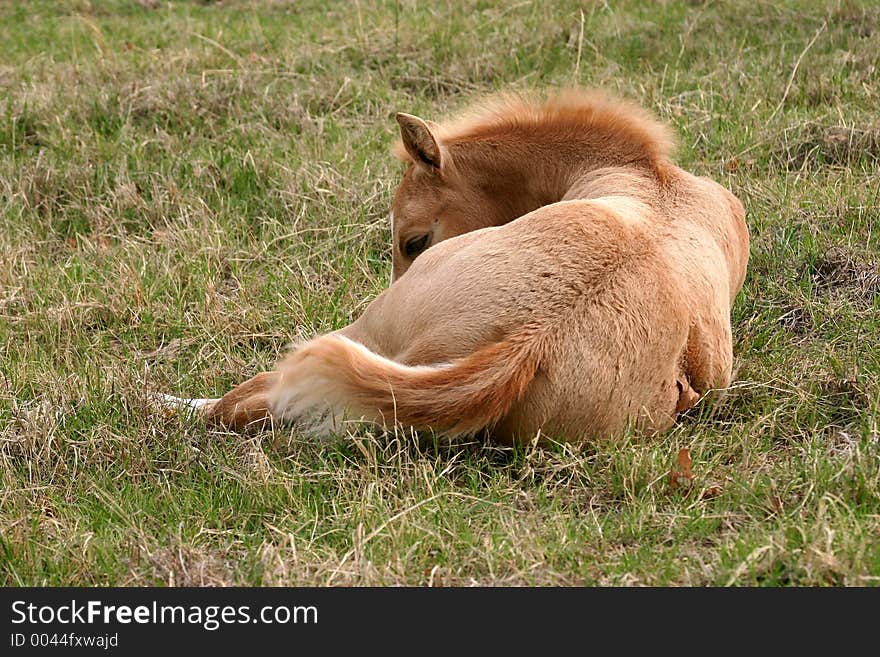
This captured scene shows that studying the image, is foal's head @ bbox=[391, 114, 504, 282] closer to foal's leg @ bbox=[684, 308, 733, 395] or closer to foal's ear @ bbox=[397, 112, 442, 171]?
foal's ear @ bbox=[397, 112, 442, 171]

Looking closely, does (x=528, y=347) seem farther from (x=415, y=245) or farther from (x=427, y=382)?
(x=415, y=245)

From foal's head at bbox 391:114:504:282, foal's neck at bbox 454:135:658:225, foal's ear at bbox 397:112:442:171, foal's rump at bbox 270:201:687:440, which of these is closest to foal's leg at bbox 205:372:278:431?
foal's rump at bbox 270:201:687:440

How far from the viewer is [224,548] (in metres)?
2.95

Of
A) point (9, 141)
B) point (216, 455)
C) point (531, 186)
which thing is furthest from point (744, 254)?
point (9, 141)

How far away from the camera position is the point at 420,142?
430 centimetres

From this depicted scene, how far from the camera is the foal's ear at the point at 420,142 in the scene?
13.9ft

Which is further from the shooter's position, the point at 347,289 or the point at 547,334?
the point at 347,289

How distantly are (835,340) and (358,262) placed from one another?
6.84ft

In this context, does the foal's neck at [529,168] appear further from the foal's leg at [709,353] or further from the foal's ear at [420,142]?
the foal's leg at [709,353]

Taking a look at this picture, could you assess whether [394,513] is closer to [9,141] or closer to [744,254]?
[744,254]

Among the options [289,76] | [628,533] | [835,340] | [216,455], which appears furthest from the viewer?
[289,76]

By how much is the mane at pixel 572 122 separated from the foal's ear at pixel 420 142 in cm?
17

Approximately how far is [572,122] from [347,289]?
3.96ft

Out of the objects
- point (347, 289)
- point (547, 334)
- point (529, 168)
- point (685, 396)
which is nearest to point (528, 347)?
point (547, 334)
